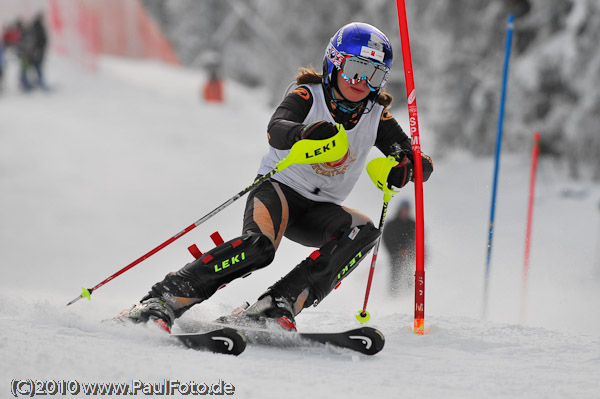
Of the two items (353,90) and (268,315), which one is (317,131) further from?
(268,315)

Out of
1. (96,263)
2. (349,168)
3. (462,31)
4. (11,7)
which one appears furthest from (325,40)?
(349,168)

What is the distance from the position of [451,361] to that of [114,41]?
76.8 ft

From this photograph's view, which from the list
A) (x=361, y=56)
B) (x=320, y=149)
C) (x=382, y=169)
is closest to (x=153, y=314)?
(x=320, y=149)

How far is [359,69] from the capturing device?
3.19 m

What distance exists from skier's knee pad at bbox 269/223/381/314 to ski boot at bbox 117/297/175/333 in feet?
1.71

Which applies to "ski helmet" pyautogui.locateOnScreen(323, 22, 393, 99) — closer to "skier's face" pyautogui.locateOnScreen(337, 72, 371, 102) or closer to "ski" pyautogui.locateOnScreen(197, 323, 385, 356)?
"skier's face" pyautogui.locateOnScreen(337, 72, 371, 102)

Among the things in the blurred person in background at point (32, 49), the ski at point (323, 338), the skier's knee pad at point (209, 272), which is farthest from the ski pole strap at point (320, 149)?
the blurred person in background at point (32, 49)

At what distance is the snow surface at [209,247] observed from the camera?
2.21 metres

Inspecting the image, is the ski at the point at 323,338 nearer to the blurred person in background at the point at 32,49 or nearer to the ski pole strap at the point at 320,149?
the ski pole strap at the point at 320,149

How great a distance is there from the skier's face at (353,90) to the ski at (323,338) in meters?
1.20

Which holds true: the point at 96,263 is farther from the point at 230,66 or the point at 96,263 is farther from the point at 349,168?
the point at 230,66

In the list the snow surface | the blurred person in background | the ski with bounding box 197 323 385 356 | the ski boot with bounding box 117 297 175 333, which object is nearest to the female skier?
the ski boot with bounding box 117 297 175 333

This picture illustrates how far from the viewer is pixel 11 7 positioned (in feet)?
63.5

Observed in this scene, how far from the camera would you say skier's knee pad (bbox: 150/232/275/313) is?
9.61 feet
